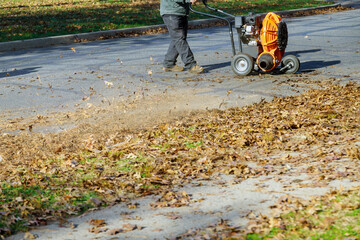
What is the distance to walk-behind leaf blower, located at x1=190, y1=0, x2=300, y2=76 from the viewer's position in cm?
814

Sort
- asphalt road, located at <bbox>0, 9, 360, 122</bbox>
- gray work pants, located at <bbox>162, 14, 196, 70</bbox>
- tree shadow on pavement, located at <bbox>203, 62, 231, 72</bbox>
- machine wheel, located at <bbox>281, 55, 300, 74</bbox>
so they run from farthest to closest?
tree shadow on pavement, located at <bbox>203, 62, 231, 72</bbox> → gray work pants, located at <bbox>162, 14, 196, 70</bbox> → machine wheel, located at <bbox>281, 55, 300, 74</bbox> → asphalt road, located at <bbox>0, 9, 360, 122</bbox>

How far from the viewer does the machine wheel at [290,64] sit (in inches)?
340

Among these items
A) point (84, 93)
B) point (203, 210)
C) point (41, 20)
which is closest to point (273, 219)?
point (203, 210)

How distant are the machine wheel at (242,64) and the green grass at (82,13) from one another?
748 centimetres

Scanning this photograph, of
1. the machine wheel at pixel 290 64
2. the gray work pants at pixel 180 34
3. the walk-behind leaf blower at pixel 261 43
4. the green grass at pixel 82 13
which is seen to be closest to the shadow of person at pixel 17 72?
the gray work pants at pixel 180 34

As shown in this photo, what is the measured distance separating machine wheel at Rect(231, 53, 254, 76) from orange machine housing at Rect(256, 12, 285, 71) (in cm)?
17

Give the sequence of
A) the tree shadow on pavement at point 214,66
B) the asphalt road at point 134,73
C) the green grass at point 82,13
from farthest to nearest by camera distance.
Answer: the green grass at point 82,13 < the tree shadow on pavement at point 214,66 < the asphalt road at point 134,73

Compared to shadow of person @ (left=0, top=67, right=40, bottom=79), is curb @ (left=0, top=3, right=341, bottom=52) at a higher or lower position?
higher

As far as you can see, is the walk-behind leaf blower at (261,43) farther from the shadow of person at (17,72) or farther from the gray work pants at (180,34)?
the shadow of person at (17,72)

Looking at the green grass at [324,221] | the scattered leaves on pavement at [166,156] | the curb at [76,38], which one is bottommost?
the green grass at [324,221]

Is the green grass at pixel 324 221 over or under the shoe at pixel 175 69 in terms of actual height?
under

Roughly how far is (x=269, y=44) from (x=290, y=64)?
2.19 feet

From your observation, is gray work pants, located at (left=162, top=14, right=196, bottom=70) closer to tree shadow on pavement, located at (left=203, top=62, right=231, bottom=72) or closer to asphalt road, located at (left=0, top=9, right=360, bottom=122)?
asphalt road, located at (left=0, top=9, right=360, bottom=122)

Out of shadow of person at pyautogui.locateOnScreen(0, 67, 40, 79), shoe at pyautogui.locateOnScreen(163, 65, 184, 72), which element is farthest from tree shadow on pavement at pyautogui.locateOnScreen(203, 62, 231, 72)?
shadow of person at pyautogui.locateOnScreen(0, 67, 40, 79)
